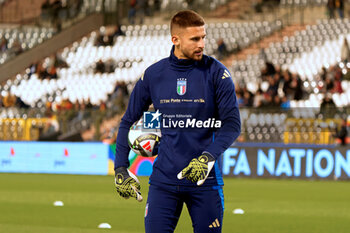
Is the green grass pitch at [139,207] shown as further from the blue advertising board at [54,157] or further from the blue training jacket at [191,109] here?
the blue training jacket at [191,109]

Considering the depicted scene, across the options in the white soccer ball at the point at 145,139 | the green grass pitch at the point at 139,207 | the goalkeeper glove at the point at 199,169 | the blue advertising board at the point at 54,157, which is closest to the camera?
the goalkeeper glove at the point at 199,169

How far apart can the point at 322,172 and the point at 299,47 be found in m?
11.3

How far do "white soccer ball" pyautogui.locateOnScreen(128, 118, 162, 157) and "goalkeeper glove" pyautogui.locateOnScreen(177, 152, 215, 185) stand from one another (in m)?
0.48

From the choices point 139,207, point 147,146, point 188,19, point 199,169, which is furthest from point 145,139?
point 139,207

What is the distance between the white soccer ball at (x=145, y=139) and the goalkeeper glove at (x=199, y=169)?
1.56 feet

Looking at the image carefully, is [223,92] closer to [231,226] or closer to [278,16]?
[231,226]

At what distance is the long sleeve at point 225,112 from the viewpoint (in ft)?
16.3

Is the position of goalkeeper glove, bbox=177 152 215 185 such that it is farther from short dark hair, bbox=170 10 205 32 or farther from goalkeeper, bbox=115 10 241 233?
short dark hair, bbox=170 10 205 32

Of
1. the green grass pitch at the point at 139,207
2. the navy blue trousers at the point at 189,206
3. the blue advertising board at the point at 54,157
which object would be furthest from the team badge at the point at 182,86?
the blue advertising board at the point at 54,157

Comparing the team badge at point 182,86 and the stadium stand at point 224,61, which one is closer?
the team badge at point 182,86

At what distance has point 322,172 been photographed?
1983 centimetres

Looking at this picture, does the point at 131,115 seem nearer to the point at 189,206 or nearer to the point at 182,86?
the point at 182,86

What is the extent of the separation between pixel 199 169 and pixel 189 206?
0.43 metres

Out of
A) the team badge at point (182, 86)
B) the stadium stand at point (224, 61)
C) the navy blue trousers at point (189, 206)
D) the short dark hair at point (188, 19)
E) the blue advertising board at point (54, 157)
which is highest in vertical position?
the stadium stand at point (224, 61)
